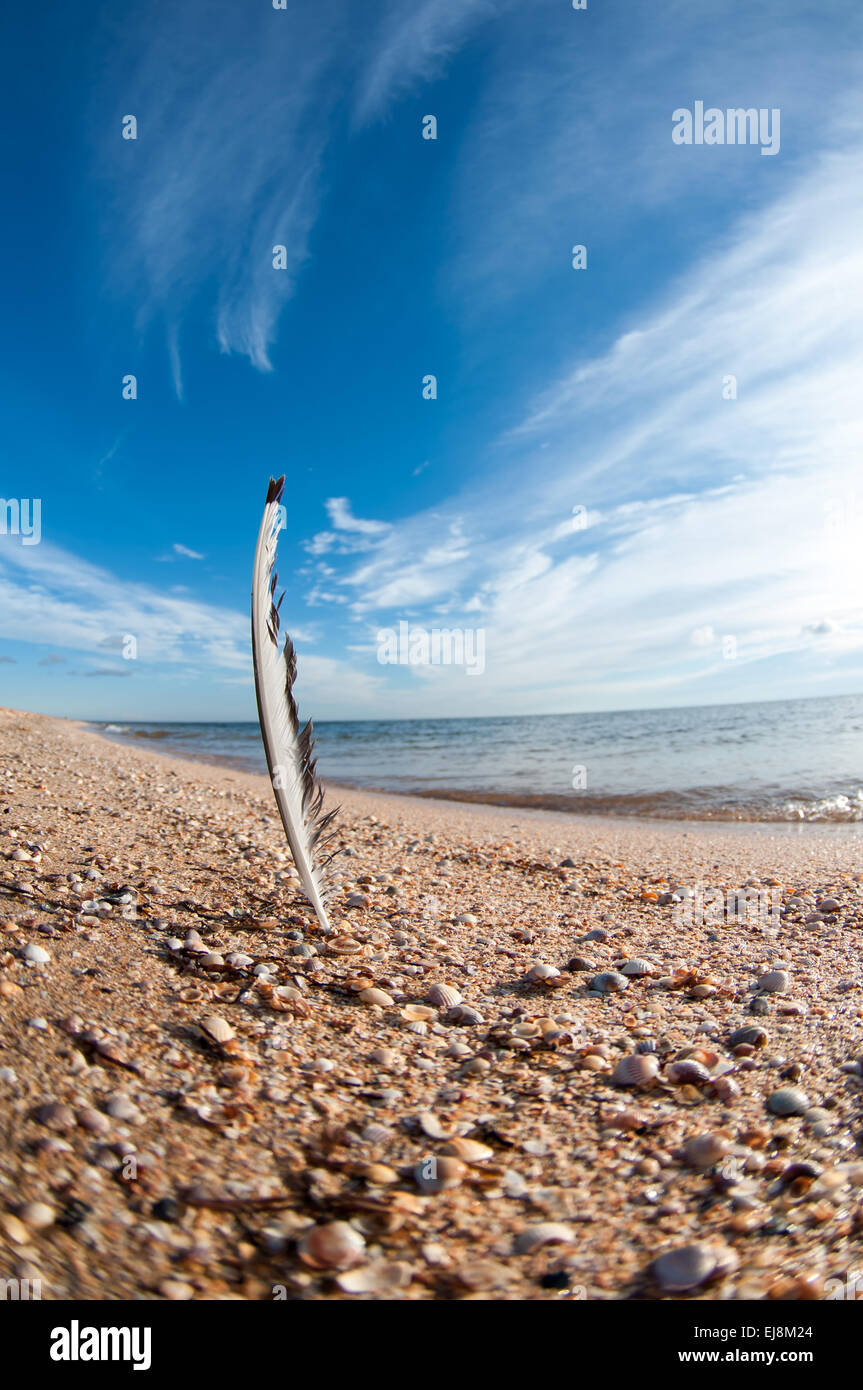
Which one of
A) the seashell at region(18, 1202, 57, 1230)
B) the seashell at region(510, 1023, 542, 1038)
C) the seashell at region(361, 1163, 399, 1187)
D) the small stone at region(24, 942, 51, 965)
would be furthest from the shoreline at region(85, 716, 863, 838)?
the seashell at region(18, 1202, 57, 1230)

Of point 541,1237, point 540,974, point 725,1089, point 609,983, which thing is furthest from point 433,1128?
point 609,983

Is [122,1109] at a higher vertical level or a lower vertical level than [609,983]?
higher

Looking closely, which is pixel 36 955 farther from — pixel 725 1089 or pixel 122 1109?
pixel 725 1089

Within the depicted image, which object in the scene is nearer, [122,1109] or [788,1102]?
[122,1109]

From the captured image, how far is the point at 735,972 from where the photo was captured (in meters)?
4.08

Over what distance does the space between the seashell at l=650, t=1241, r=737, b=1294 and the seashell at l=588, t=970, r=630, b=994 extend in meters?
1.94

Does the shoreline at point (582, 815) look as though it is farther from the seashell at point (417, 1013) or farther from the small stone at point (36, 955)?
the small stone at point (36, 955)

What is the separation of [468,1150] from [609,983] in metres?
1.79

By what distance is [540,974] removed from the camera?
3.88 metres

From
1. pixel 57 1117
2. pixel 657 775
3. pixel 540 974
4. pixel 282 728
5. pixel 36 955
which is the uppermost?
pixel 282 728

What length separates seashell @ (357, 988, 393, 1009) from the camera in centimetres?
340

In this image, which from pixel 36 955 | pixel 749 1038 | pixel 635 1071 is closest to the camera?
pixel 635 1071

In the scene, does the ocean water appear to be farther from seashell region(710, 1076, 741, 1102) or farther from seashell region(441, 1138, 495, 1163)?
→ seashell region(441, 1138, 495, 1163)

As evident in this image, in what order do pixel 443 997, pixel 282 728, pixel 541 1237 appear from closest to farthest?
pixel 541 1237 < pixel 443 997 < pixel 282 728
